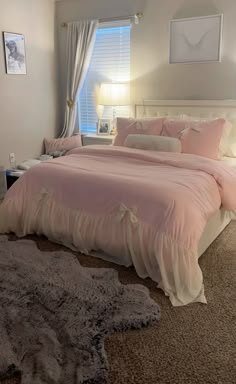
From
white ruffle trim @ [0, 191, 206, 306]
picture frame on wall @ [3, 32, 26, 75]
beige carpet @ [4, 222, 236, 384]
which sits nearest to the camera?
beige carpet @ [4, 222, 236, 384]

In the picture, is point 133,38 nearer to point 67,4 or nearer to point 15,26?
point 67,4

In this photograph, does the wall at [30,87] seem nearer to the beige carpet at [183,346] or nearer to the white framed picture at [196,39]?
the white framed picture at [196,39]

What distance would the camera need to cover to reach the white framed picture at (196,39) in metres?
3.66

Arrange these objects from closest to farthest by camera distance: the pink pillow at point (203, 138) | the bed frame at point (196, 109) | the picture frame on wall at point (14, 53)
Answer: the bed frame at point (196, 109) → the pink pillow at point (203, 138) → the picture frame on wall at point (14, 53)

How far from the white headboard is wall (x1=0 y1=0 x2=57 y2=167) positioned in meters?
1.30

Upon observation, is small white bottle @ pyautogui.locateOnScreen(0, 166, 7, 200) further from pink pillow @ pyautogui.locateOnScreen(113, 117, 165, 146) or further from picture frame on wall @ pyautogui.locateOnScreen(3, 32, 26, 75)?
pink pillow @ pyautogui.locateOnScreen(113, 117, 165, 146)

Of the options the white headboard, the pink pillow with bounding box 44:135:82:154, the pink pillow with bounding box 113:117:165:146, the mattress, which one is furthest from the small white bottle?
the mattress

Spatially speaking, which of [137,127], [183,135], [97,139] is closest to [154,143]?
[183,135]

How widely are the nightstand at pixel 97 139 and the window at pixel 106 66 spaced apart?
0.93 ft

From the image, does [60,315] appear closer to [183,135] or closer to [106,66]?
[183,135]

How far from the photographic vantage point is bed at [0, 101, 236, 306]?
2.23 metres

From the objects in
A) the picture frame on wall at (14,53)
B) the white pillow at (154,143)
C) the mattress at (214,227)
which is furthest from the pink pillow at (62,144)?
the mattress at (214,227)

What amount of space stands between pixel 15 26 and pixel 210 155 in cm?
273

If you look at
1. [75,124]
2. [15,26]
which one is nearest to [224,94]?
[75,124]
